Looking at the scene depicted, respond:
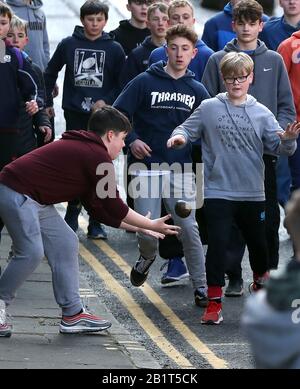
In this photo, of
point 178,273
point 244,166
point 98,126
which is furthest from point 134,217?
point 178,273

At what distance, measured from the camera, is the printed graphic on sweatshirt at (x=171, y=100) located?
35.3ft

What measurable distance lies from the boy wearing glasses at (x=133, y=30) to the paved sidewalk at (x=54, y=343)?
152 inches

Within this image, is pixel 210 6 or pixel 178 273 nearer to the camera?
pixel 178 273

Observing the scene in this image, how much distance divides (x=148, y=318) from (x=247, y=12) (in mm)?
2710

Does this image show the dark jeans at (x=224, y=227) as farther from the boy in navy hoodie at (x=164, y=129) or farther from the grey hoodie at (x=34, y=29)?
the grey hoodie at (x=34, y=29)

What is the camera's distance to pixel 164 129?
1082 cm

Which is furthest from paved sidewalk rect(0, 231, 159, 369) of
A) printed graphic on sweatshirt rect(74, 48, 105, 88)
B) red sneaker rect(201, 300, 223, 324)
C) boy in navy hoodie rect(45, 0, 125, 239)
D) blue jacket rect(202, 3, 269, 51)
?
blue jacket rect(202, 3, 269, 51)

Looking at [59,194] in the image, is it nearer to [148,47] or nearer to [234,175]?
[234,175]

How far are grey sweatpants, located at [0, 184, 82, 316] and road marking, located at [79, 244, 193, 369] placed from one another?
0.66 metres

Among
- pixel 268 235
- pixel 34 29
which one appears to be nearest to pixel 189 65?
pixel 268 235

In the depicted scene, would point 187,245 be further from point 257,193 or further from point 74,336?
point 74,336

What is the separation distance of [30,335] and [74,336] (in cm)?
31

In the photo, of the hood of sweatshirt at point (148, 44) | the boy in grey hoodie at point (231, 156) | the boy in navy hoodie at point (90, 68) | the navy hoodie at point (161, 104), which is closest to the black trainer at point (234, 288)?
the boy in grey hoodie at point (231, 156)
